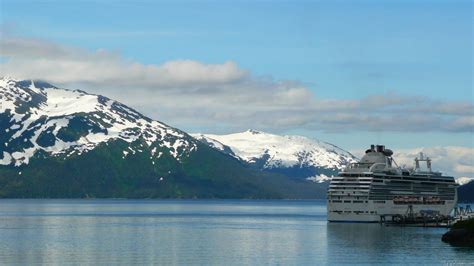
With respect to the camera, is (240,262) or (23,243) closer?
(240,262)

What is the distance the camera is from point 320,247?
146000 millimetres

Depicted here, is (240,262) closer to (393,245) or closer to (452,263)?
(452,263)

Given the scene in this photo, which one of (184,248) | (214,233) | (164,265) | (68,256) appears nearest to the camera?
(164,265)

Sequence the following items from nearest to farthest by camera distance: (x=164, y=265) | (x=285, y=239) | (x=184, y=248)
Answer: (x=164, y=265)
(x=184, y=248)
(x=285, y=239)

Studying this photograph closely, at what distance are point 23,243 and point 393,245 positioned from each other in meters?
56.7

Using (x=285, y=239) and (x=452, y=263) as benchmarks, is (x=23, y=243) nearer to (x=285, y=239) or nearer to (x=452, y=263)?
(x=285, y=239)

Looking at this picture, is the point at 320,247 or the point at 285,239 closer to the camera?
the point at 320,247

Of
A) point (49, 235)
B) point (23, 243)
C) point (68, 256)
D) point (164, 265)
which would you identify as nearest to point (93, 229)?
point (49, 235)

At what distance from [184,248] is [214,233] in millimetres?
43562

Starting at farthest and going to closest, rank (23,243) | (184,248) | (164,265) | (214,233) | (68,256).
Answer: (214,233) < (23,243) < (184,248) < (68,256) < (164,265)

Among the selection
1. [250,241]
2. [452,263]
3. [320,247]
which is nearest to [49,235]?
[250,241]

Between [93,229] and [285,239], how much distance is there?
48299mm

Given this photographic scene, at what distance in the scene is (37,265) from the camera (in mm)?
115250

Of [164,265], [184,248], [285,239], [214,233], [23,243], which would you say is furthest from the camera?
[214,233]
